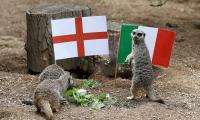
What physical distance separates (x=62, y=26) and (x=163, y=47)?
1107 mm

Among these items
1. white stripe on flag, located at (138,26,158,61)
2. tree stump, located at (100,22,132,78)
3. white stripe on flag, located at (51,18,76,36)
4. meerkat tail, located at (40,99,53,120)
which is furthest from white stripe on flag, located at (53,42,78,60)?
meerkat tail, located at (40,99,53,120)

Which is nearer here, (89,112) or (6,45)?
(89,112)

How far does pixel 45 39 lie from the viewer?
6.39 meters

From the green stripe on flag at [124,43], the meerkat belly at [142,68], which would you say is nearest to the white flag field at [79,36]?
the green stripe on flag at [124,43]

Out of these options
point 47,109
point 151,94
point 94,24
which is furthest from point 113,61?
point 47,109

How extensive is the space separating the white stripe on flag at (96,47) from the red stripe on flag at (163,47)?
1.90 feet

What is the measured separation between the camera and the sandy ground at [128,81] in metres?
5.04

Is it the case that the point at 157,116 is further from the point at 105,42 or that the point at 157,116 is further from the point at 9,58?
the point at 9,58

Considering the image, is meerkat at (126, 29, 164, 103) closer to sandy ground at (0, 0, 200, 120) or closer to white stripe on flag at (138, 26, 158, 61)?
sandy ground at (0, 0, 200, 120)

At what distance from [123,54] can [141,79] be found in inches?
24.8

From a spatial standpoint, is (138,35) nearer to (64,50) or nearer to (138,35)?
(138,35)

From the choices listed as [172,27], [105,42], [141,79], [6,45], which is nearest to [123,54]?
[105,42]

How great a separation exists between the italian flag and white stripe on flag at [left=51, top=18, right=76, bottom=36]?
1.85ft

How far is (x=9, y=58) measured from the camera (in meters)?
7.32
